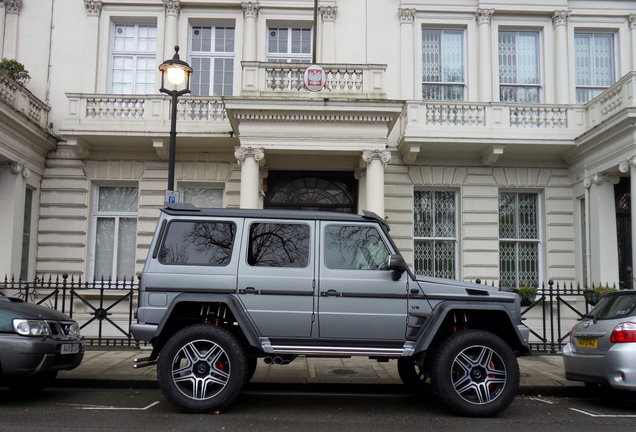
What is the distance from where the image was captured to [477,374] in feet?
20.6

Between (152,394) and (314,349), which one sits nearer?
(314,349)

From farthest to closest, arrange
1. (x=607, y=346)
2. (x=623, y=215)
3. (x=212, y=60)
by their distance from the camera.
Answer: (x=212, y=60), (x=623, y=215), (x=607, y=346)

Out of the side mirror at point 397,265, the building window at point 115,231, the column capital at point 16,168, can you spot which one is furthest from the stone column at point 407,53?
the column capital at point 16,168

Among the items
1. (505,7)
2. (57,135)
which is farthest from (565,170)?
(57,135)

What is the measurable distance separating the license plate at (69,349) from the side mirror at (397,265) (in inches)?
176

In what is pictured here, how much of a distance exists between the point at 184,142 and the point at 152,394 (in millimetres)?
8371

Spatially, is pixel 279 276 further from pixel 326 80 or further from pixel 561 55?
pixel 561 55

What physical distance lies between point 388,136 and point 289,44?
13.7ft

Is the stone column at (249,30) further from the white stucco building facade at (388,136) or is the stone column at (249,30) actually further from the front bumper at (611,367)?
the front bumper at (611,367)

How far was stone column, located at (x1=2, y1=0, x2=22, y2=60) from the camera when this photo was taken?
15227 millimetres

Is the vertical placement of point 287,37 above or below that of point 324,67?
above

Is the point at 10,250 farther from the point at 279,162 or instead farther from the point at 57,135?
the point at 279,162

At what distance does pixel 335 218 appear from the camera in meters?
6.73

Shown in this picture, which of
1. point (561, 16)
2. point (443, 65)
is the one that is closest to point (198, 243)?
point (443, 65)
